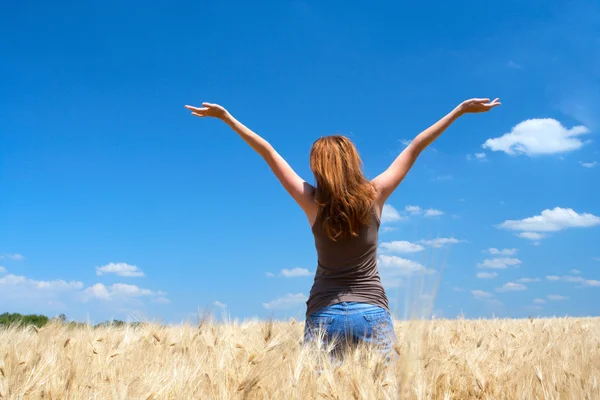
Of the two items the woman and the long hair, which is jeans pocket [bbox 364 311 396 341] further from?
the long hair

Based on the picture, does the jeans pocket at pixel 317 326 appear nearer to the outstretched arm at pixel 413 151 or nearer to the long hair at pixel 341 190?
the long hair at pixel 341 190

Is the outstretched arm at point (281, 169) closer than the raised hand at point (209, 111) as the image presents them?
Yes

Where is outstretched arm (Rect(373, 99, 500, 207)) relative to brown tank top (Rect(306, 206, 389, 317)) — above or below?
above

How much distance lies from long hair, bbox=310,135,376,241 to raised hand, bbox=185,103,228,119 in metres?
0.83

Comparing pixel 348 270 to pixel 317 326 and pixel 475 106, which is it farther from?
pixel 475 106

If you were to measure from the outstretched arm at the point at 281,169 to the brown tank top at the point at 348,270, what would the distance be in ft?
0.55

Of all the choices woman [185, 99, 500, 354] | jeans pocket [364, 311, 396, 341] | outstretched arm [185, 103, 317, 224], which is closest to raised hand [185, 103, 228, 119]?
outstretched arm [185, 103, 317, 224]

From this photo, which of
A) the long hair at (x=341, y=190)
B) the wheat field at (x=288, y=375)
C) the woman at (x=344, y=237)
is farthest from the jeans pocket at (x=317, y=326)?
the long hair at (x=341, y=190)

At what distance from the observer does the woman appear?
296 centimetres

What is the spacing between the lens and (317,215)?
3156mm

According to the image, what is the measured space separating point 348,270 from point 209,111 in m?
1.54

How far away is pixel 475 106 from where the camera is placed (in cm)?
375

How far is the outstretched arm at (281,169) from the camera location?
3238mm

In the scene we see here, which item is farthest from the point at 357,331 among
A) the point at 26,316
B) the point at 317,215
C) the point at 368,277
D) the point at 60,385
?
the point at 26,316
